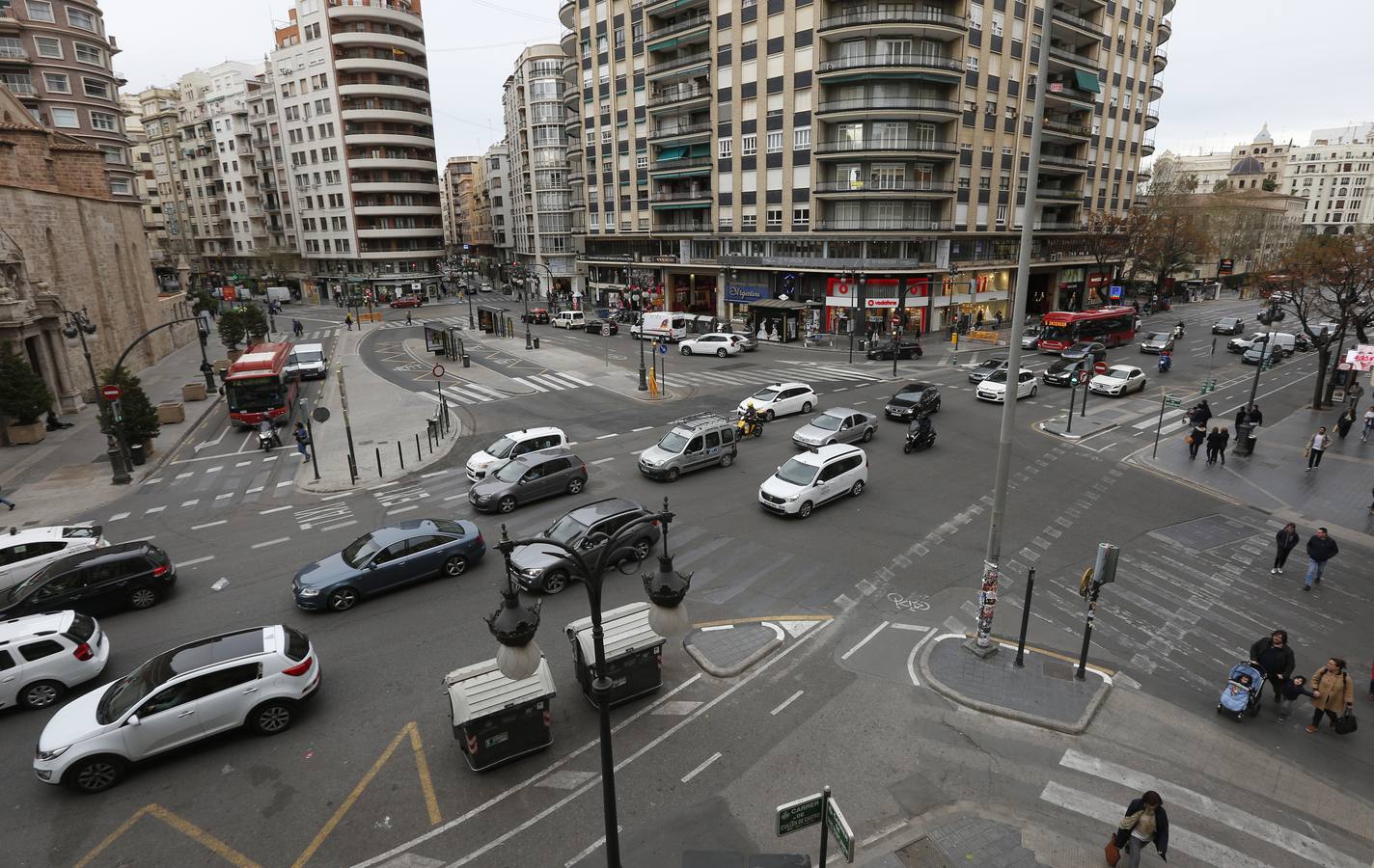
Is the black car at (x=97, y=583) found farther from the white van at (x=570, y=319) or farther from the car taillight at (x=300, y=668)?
the white van at (x=570, y=319)

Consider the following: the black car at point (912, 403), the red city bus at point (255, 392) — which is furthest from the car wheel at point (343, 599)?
the black car at point (912, 403)

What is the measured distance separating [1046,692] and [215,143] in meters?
129

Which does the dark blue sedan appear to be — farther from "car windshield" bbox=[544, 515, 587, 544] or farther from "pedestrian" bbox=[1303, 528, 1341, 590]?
"pedestrian" bbox=[1303, 528, 1341, 590]

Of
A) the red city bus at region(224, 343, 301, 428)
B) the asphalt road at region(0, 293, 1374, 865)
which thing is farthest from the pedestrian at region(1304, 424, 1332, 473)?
the red city bus at region(224, 343, 301, 428)

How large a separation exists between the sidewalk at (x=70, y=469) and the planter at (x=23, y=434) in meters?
0.37

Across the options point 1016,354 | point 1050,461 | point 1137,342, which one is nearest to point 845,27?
point 1137,342

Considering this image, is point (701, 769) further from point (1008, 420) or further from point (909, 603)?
point (1008, 420)

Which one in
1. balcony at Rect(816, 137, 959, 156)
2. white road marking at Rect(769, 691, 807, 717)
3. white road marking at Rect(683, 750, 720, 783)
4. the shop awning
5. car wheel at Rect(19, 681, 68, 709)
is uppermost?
the shop awning

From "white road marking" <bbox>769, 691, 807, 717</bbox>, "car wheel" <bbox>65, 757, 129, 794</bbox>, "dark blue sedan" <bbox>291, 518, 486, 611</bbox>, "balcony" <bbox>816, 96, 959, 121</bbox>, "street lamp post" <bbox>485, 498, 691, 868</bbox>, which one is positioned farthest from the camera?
"balcony" <bbox>816, 96, 959, 121</bbox>

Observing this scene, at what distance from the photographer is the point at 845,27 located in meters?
47.4

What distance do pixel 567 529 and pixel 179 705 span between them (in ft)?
25.2

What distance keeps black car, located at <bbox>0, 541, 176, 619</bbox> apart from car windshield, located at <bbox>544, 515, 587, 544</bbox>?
8363 millimetres

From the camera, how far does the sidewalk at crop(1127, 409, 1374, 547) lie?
1886 centimetres

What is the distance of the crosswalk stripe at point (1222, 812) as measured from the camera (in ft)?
26.9
